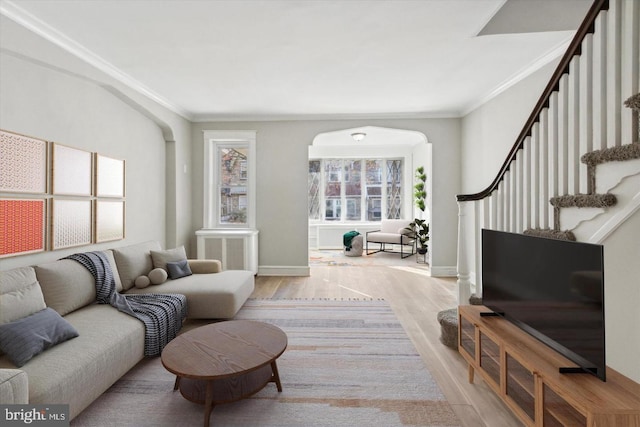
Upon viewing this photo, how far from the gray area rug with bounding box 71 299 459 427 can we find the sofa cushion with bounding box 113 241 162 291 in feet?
3.25

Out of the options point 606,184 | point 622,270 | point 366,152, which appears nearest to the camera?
point 606,184

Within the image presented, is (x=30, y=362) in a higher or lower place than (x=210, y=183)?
lower

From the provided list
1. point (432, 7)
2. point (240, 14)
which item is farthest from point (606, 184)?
point (240, 14)

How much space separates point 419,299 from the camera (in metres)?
3.87

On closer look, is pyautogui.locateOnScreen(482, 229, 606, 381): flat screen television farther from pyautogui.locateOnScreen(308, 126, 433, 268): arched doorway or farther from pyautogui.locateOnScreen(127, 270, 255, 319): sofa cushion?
pyautogui.locateOnScreen(308, 126, 433, 268): arched doorway

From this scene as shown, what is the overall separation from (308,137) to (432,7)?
2.96 m

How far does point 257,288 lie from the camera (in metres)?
4.36

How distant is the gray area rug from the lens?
1.74m

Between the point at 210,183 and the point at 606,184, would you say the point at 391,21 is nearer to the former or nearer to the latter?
the point at 606,184

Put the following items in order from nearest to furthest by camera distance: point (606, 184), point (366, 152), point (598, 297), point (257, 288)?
point (598, 297) → point (606, 184) → point (257, 288) → point (366, 152)

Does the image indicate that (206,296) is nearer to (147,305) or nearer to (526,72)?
(147,305)

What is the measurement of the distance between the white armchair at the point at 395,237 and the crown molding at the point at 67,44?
5171 mm

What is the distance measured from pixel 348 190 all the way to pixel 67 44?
648 centimetres

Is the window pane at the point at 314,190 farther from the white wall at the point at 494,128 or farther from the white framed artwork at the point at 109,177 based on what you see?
the white framed artwork at the point at 109,177
